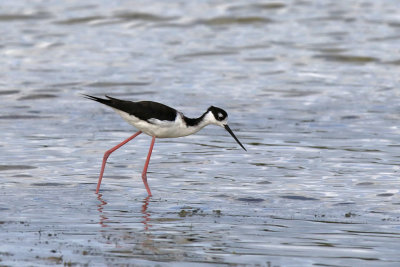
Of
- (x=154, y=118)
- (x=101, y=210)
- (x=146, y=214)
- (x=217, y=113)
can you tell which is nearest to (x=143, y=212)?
(x=146, y=214)

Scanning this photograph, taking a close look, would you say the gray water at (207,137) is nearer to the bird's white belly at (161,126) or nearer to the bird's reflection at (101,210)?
the bird's reflection at (101,210)

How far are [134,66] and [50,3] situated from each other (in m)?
9.72

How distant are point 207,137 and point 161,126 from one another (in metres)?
3.28

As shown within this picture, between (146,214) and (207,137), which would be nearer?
(146,214)

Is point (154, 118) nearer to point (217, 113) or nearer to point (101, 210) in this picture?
point (217, 113)

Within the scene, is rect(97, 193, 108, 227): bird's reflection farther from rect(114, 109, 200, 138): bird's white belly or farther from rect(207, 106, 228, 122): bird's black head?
rect(207, 106, 228, 122): bird's black head

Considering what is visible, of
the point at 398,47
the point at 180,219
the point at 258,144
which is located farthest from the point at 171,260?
the point at 398,47

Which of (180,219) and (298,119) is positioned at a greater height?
(180,219)

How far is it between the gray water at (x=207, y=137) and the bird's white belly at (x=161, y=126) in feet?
1.76

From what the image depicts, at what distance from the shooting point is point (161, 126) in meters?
10.6

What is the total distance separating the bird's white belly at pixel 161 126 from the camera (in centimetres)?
1048

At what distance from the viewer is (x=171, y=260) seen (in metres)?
6.96

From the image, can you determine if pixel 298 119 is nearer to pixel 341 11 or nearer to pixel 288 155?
pixel 288 155

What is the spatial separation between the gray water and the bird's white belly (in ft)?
1.76
